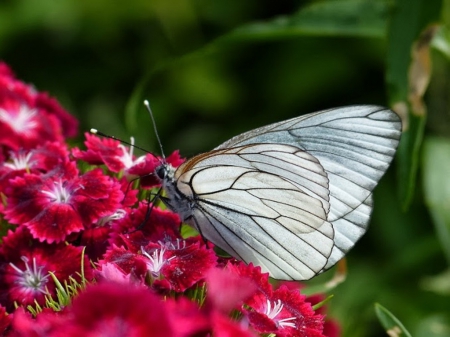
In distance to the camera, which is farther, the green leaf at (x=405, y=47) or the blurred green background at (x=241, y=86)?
the blurred green background at (x=241, y=86)

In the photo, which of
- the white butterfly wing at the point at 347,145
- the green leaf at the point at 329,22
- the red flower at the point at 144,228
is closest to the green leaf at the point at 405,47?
the green leaf at the point at 329,22

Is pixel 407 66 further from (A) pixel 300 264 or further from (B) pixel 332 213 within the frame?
(A) pixel 300 264

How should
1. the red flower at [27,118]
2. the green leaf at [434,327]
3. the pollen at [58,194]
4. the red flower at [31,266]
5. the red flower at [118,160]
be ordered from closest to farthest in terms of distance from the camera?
the red flower at [31,266]
the pollen at [58,194]
the red flower at [118,160]
the red flower at [27,118]
the green leaf at [434,327]

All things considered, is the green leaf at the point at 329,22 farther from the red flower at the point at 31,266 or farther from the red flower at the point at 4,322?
the red flower at the point at 4,322

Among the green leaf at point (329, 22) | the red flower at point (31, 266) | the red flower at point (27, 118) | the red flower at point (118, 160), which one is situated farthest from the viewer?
the green leaf at point (329, 22)

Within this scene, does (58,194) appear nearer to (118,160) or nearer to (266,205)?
(118,160)

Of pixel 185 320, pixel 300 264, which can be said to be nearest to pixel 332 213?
pixel 300 264

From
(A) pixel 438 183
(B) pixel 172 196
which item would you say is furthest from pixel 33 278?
(A) pixel 438 183
